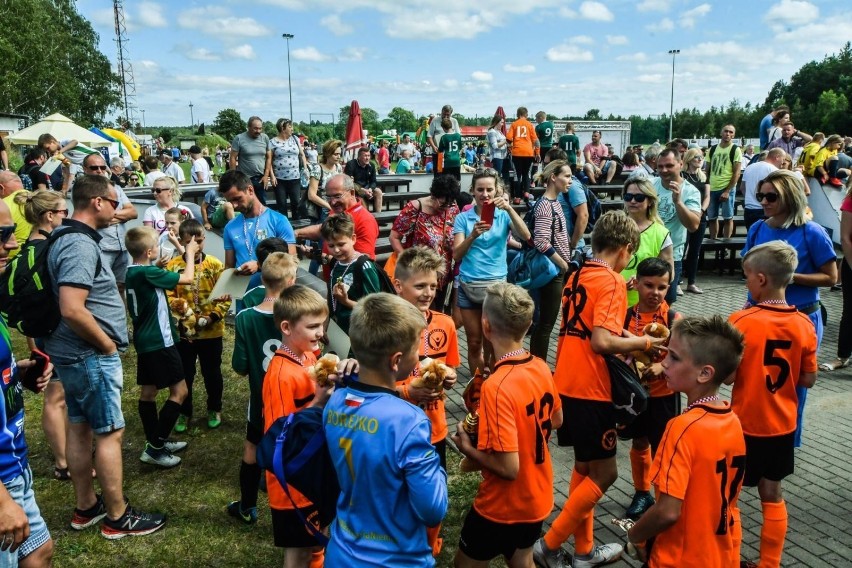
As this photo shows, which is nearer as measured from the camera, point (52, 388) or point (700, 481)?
point (700, 481)

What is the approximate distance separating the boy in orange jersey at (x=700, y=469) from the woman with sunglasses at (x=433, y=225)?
3.62m

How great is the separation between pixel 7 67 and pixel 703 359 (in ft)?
157

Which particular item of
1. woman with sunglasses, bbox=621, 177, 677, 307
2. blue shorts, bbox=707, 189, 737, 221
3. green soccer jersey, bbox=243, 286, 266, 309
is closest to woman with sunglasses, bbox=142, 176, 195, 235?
green soccer jersey, bbox=243, 286, 266, 309

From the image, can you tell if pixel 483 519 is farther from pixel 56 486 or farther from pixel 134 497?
pixel 56 486

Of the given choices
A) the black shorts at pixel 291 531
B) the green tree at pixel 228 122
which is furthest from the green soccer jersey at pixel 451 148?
the green tree at pixel 228 122

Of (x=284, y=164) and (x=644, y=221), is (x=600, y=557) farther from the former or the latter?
(x=284, y=164)

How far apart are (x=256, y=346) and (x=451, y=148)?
9414 mm

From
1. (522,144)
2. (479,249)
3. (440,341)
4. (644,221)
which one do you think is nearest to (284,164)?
(522,144)

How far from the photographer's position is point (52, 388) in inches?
186

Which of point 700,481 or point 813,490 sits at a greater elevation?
point 700,481

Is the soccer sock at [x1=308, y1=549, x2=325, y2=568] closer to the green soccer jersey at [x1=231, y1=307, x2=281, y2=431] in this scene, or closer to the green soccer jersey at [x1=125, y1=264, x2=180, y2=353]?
the green soccer jersey at [x1=231, y1=307, x2=281, y2=431]

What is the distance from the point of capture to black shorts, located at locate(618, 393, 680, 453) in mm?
3803

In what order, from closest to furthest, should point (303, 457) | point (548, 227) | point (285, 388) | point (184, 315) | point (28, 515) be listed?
point (303, 457)
point (28, 515)
point (285, 388)
point (184, 315)
point (548, 227)

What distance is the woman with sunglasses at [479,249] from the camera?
559 centimetres
